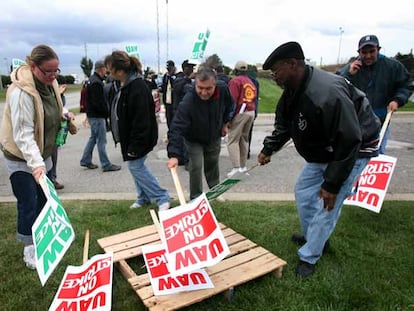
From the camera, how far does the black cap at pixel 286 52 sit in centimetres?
257

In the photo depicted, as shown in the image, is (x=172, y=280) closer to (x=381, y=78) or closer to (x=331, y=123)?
(x=331, y=123)

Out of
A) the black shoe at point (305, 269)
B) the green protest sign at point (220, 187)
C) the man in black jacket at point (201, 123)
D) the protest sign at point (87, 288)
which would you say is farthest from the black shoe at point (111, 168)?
the black shoe at point (305, 269)

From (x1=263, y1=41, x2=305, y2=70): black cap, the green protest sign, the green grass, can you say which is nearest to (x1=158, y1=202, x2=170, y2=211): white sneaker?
the green grass

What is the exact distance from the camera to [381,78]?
4.38 meters

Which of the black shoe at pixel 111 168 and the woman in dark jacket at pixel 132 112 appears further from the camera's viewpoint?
the black shoe at pixel 111 168

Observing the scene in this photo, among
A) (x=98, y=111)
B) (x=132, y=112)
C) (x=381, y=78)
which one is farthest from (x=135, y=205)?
(x=381, y=78)

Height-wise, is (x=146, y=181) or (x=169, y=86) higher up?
(x=169, y=86)

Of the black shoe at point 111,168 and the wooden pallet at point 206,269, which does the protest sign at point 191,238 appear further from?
the black shoe at point 111,168

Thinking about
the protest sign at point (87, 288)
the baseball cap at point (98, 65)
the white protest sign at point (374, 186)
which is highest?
the baseball cap at point (98, 65)

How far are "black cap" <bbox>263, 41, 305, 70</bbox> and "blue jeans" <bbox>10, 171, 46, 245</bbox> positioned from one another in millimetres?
2273

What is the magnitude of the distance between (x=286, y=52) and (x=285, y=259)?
1954 mm

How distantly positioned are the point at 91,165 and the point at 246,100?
3166 mm

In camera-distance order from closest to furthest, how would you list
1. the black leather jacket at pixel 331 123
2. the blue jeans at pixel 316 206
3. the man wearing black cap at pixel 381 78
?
the black leather jacket at pixel 331 123 < the blue jeans at pixel 316 206 < the man wearing black cap at pixel 381 78

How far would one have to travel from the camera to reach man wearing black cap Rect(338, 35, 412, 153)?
4375 millimetres
